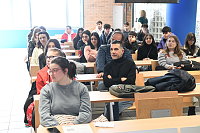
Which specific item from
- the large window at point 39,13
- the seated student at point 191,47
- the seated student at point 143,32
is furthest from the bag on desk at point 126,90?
the large window at point 39,13

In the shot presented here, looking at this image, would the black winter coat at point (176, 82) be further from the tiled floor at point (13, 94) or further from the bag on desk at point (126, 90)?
the tiled floor at point (13, 94)

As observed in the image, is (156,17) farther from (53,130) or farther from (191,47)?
(53,130)

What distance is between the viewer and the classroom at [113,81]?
8.73ft

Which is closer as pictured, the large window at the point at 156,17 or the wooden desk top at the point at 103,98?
the wooden desk top at the point at 103,98

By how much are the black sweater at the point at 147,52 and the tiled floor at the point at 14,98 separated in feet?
5.76

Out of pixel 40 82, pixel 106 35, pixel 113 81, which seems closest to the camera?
pixel 40 82

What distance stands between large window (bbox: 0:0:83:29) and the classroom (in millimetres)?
3017

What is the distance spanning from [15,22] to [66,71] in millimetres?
13077

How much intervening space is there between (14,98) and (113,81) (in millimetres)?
2902

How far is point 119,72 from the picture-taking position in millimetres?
4012

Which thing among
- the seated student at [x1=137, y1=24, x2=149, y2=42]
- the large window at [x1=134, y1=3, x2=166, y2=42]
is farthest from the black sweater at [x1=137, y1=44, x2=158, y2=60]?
the large window at [x1=134, y1=3, x2=166, y2=42]

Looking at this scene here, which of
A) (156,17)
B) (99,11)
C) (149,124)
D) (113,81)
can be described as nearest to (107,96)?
(113,81)

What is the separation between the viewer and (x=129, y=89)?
3.39m

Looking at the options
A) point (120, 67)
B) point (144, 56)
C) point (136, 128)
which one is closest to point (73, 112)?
point (136, 128)
